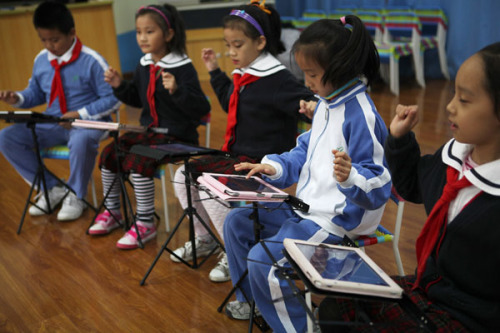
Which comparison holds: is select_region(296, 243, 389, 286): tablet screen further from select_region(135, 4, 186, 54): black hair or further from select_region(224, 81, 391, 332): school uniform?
select_region(135, 4, 186, 54): black hair

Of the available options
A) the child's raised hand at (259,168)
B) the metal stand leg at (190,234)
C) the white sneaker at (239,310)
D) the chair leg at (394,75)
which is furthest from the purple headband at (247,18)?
the chair leg at (394,75)

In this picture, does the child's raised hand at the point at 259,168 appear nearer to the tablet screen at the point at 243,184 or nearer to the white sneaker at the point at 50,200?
the tablet screen at the point at 243,184

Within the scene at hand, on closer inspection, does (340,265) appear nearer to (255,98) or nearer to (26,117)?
(255,98)

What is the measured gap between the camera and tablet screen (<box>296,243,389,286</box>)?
113 cm

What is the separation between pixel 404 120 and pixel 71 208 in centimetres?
219

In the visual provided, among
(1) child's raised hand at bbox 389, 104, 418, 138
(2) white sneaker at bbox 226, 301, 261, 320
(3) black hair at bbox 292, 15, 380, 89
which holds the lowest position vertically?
(2) white sneaker at bbox 226, 301, 261, 320

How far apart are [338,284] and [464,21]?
5162 millimetres

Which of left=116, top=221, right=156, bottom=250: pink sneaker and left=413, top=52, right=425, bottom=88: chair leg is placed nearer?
left=116, top=221, right=156, bottom=250: pink sneaker

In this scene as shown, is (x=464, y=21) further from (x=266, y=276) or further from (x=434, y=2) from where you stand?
(x=266, y=276)

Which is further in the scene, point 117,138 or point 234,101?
point 117,138

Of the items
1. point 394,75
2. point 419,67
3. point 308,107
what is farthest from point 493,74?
point 419,67

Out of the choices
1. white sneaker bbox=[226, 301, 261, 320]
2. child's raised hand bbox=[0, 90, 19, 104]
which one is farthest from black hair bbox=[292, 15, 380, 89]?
child's raised hand bbox=[0, 90, 19, 104]

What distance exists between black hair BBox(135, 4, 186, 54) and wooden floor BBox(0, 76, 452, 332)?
909 millimetres

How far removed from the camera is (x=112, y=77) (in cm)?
275
